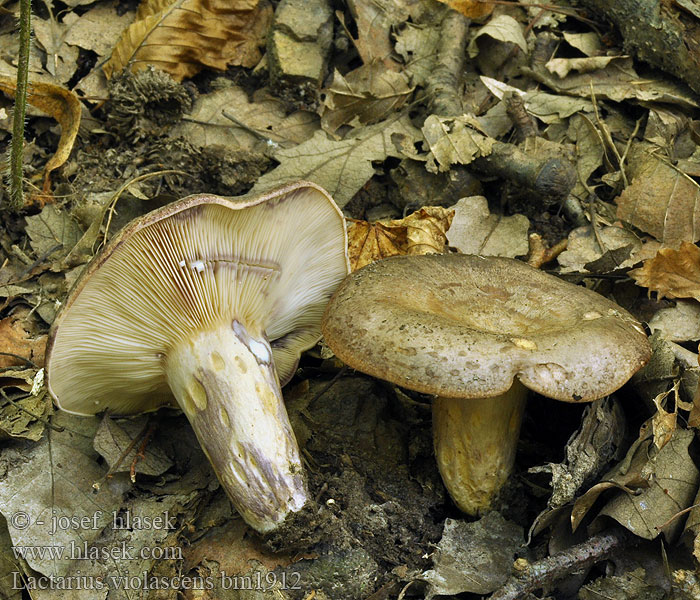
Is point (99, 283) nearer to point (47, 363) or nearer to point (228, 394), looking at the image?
point (47, 363)

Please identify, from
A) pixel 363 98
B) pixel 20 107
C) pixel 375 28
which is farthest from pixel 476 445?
pixel 375 28

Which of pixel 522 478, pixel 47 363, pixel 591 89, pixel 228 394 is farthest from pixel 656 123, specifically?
pixel 47 363

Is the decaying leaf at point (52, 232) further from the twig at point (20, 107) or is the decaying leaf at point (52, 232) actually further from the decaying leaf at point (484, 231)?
the decaying leaf at point (484, 231)

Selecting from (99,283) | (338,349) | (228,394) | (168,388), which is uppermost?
(99,283)

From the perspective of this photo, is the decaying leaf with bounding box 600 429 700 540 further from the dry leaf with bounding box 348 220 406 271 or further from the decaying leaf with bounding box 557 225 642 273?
the dry leaf with bounding box 348 220 406 271

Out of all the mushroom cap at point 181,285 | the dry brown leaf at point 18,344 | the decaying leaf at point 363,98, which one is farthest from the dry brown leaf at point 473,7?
the dry brown leaf at point 18,344

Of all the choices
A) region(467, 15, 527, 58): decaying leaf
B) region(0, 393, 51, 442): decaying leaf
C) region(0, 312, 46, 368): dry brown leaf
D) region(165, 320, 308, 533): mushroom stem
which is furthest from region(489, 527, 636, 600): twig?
region(467, 15, 527, 58): decaying leaf
